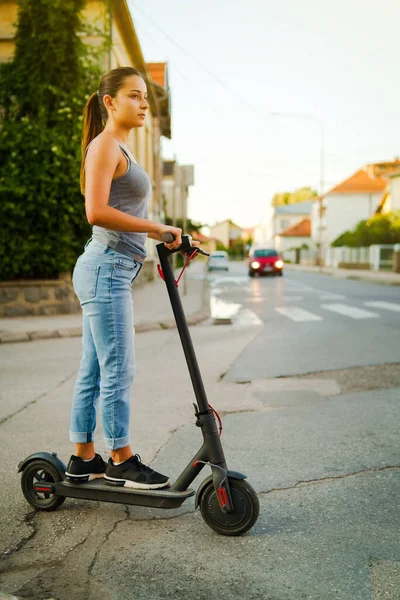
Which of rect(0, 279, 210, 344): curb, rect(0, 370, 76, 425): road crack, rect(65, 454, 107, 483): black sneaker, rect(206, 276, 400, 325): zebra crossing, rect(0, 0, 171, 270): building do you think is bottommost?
rect(206, 276, 400, 325): zebra crossing

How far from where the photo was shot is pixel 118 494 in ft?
9.44

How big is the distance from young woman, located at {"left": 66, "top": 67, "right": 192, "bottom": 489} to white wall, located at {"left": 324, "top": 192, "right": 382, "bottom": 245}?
7530cm

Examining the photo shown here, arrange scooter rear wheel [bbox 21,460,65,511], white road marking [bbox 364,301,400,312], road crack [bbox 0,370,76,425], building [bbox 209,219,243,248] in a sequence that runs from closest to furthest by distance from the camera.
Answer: scooter rear wheel [bbox 21,460,65,511]
road crack [bbox 0,370,76,425]
white road marking [bbox 364,301,400,312]
building [bbox 209,219,243,248]

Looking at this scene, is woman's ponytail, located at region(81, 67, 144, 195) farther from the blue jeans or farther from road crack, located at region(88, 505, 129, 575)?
road crack, located at region(88, 505, 129, 575)

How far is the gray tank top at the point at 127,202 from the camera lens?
110 inches

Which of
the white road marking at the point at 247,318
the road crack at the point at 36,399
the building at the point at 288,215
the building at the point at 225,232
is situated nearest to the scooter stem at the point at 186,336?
the road crack at the point at 36,399

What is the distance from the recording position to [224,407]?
16.9 feet

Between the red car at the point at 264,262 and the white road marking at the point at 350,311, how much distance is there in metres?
18.7

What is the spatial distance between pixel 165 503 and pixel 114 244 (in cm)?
114

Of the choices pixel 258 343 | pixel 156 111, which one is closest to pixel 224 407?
pixel 258 343

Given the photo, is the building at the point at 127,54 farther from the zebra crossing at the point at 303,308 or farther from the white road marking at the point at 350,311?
the white road marking at the point at 350,311

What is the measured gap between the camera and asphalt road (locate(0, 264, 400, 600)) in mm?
2352

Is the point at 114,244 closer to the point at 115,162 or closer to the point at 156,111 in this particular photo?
the point at 115,162

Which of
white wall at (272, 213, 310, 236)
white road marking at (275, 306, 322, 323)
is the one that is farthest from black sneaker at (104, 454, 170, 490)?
white wall at (272, 213, 310, 236)
